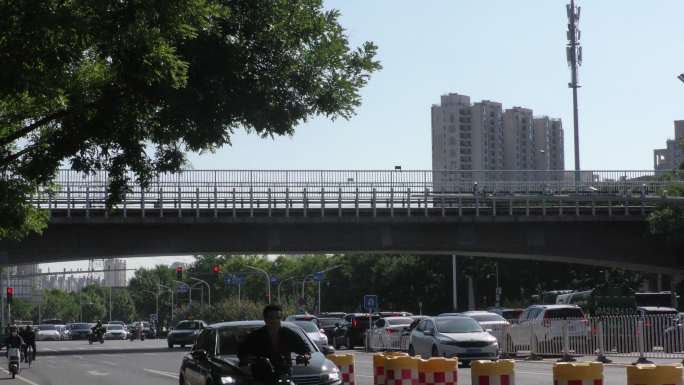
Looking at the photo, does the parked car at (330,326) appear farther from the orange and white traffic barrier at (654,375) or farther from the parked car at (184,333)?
the orange and white traffic barrier at (654,375)

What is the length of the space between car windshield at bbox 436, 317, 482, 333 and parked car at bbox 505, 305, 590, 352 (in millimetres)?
3207

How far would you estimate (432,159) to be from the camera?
19088 centimetres

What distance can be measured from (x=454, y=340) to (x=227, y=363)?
59.5 feet

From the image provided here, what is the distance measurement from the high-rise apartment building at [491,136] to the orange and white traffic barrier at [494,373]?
167938 mm

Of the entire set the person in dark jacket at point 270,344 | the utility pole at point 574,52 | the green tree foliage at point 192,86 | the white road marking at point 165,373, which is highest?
the utility pole at point 574,52

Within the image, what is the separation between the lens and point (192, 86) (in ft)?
51.0

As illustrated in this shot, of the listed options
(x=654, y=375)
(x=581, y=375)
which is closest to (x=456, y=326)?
(x=581, y=375)

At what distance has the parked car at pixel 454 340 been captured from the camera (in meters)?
33.1

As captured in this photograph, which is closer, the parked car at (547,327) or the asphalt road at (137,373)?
the asphalt road at (137,373)

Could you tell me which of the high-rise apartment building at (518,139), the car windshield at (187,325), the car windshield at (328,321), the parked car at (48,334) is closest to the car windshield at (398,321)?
the car windshield at (328,321)

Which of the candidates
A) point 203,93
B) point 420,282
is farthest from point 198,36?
point 420,282

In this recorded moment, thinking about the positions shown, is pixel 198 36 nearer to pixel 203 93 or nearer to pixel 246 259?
pixel 203 93

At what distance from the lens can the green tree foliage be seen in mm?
14078

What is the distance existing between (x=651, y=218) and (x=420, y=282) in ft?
169
